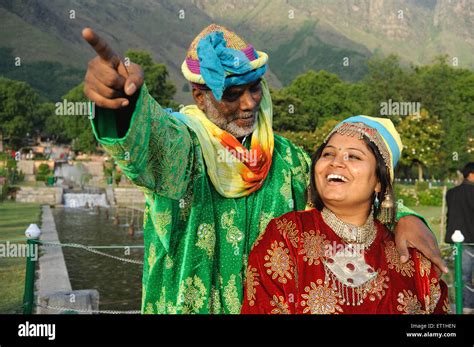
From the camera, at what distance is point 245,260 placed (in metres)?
3.04

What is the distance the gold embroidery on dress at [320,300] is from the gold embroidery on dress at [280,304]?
0.23ft

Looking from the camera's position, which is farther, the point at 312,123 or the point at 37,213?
the point at 312,123

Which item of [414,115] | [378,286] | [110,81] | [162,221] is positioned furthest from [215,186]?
[414,115]

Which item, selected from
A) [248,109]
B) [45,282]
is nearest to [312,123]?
[45,282]

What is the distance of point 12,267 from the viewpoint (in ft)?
33.6

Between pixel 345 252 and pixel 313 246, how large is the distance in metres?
0.15

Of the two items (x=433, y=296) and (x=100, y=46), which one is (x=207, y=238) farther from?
(x=100, y=46)

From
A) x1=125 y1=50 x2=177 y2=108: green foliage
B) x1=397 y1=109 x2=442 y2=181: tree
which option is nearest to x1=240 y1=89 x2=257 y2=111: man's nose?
x1=397 y1=109 x2=442 y2=181: tree

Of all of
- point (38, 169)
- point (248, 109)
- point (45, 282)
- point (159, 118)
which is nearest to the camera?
point (159, 118)

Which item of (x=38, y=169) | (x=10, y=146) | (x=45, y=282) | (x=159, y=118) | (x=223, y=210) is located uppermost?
(x=10, y=146)

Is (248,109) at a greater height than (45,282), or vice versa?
(248,109)

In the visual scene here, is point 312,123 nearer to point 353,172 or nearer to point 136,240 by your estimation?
point 136,240

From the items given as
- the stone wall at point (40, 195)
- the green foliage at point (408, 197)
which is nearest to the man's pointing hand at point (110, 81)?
the green foliage at point (408, 197)

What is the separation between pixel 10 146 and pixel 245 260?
6391 cm
